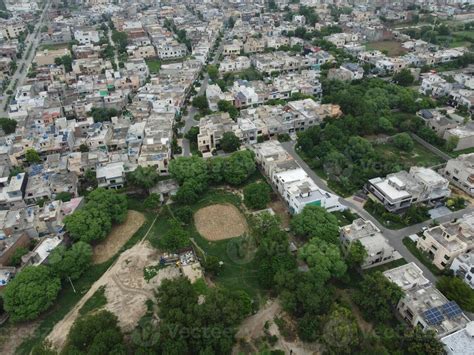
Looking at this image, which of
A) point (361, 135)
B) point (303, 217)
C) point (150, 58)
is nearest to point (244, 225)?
point (303, 217)

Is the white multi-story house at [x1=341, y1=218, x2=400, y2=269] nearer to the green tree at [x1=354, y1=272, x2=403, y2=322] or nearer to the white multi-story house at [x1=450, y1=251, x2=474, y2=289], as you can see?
the green tree at [x1=354, y1=272, x2=403, y2=322]

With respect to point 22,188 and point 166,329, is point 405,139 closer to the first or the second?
point 166,329

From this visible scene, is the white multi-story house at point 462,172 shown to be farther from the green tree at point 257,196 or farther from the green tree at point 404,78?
the green tree at point 404,78

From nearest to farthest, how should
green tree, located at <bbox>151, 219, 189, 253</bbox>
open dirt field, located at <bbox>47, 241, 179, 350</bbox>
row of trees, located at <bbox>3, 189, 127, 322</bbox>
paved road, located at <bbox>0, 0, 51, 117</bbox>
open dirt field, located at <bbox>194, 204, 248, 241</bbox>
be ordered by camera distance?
row of trees, located at <bbox>3, 189, 127, 322</bbox>, open dirt field, located at <bbox>47, 241, 179, 350</bbox>, green tree, located at <bbox>151, 219, 189, 253</bbox>, open dirt field, located at <bbox>194, 204, 248, 241</bbox>, paved road, located at <bbox>0, 0, 51, 117</bbox>

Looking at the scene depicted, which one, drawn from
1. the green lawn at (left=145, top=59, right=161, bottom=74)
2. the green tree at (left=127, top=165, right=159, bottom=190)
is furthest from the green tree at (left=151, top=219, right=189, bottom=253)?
the green lawn at (left=145, top=59, right=161, bottom=74)

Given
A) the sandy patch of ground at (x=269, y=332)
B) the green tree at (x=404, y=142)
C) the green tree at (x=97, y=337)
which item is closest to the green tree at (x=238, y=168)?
the sandy patch of ground at (x=269, y=332)

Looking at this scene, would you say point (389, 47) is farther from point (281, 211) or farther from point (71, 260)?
point (71, 260)
